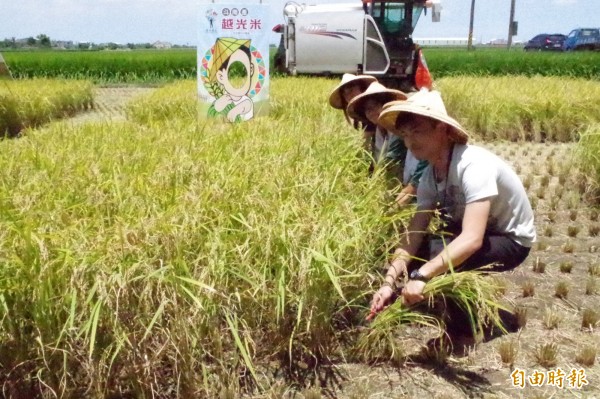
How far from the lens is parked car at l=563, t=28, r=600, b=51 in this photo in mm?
27953

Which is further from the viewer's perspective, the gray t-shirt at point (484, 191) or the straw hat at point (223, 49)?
the straw hat at point (223, 49)

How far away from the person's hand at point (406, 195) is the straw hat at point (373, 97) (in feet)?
1.64

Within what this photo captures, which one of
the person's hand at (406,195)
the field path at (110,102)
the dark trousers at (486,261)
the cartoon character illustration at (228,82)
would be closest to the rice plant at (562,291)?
the dark trousers at (486,261)

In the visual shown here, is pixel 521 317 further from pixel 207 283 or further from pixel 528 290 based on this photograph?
pixel 207 283

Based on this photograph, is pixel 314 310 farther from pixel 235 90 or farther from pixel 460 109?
pixel 460 109

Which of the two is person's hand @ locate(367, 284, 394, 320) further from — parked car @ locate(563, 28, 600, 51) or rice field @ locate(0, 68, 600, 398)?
parked car @ locate(563, 28, 600, 51)

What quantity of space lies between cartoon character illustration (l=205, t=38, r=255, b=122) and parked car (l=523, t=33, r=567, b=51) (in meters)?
28.7

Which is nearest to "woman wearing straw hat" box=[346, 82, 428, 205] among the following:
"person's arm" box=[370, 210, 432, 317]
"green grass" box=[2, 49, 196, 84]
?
"person's arm" box=[370, 210, 432, 317]

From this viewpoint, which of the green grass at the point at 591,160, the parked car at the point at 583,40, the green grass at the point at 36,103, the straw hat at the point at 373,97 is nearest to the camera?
the straw hat at the point at 373,97

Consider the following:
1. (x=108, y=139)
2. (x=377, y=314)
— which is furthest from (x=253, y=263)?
(x=108, y=139)

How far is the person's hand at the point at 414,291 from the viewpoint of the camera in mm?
2283

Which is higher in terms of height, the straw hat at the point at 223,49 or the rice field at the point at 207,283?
the straw hat at the point at 223,49

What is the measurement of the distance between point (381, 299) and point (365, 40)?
1149cm

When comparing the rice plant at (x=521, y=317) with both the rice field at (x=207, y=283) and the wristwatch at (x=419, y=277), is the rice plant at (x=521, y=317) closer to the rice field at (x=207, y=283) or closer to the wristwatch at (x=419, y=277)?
the rice field at (x=207, y=283)
